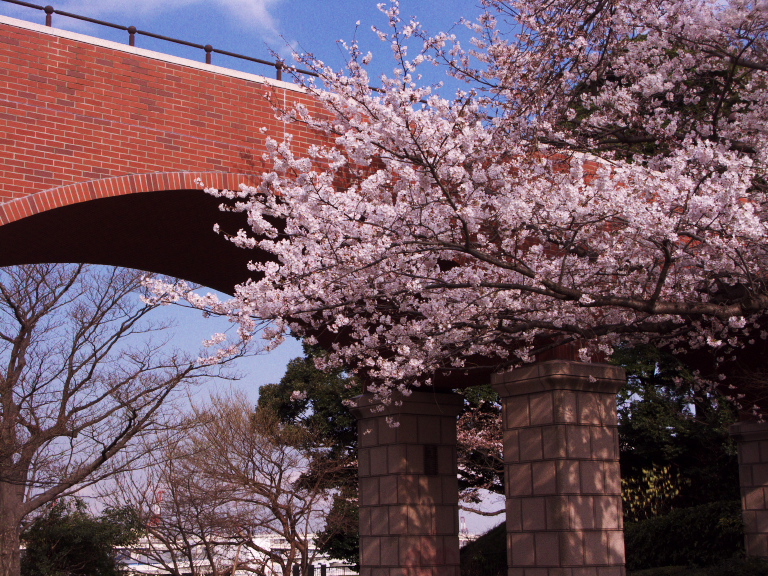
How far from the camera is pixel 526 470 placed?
372 inches

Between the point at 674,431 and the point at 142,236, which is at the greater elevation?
the point at 142,236

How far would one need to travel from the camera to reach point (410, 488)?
Answer: 11.7 metres

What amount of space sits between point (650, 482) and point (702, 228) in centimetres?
1286

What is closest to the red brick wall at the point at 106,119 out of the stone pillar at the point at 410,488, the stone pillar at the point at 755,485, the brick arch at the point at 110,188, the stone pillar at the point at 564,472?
the brick arch at the point at 110,188

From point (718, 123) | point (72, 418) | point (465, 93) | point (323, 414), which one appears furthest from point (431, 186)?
point (323, 414)

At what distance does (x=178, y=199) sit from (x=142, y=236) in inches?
49.6

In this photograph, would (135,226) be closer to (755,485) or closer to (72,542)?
(755,485)

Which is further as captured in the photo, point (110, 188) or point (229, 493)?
point (229, 493)

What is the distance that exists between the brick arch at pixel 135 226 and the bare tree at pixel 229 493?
8297mm

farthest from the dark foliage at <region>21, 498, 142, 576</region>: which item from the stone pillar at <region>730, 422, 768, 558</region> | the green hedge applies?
the stone pillar at <region>730, 422, 768, 558</region>

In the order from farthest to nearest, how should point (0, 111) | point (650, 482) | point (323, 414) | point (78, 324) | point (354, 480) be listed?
point (323, 414) → point (354, 480) → point (78, 324) → point (650, 482) → point (0, 111)

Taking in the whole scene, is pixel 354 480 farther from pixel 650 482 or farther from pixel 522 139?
pixel 522 139

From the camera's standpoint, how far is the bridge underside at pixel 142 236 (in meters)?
8.30

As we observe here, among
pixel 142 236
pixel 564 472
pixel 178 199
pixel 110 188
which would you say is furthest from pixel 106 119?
pixel 564 472
